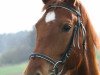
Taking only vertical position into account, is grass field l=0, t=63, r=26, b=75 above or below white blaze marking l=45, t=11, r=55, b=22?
above

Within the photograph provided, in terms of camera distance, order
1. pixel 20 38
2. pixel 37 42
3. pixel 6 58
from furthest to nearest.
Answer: pixel 20 38 → pixel 6 58 → pixel 37 42

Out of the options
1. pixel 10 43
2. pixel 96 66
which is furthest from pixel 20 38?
pixel 96 66

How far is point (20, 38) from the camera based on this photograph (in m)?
38.5

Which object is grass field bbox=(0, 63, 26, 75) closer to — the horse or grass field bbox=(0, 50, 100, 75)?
grass field bbox=(0, 50, 100, 75)

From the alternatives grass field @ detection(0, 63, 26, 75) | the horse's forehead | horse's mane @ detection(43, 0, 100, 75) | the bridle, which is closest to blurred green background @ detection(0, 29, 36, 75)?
grass field @ detection(0, 63, 26, 75)

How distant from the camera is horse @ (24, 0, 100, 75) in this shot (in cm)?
652

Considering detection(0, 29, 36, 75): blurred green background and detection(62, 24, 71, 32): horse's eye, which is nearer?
detection(62, 24, 71, 32): horse's eye

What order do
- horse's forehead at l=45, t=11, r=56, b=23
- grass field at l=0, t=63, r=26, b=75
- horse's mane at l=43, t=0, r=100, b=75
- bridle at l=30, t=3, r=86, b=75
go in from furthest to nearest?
1. grass field at l=0, t=63, r=26, b=75
2. horse's mane at l=43, t=0, r=100, b=75
3. horse's forehead at l=45, t=11, r=56, b=23
4. bridle at l=30, t=3, r=86, b=75

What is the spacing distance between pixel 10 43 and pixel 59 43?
112ft

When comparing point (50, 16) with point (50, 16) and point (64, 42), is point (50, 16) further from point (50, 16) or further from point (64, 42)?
point (64, 42)

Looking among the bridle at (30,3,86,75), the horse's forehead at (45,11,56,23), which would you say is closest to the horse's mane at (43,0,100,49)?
the bridle at (30,3,86,75)

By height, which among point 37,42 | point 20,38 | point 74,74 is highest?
point 20,38

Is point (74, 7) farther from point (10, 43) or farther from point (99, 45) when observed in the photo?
point (10, 43)

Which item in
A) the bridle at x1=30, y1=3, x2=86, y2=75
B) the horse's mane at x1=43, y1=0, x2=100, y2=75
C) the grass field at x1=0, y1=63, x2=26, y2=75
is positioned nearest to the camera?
the bridle at x1=30, y1=3, x2=86, y2=75
